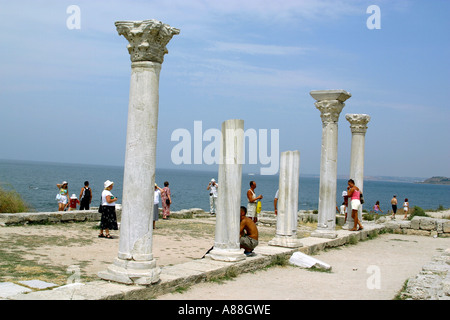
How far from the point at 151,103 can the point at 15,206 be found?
11.9m

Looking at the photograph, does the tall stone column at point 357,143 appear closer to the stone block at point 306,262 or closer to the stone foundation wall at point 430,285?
the stone block at point 306,262

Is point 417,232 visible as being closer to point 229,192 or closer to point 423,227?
point 423,227

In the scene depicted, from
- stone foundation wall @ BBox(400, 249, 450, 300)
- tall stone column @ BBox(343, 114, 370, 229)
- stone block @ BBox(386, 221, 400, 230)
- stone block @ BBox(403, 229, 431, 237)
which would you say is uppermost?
tall stone column @ BBox(343, 114, 370, 229)

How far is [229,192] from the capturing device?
8555mm

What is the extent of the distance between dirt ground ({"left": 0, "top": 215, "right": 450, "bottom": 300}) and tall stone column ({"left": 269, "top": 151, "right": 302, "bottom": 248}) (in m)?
1.07

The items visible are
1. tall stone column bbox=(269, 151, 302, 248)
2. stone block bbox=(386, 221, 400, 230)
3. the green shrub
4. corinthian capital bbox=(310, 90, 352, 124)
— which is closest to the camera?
tall stone column bbox=(269, 151, 302, 248)

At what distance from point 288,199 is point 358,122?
644 cm

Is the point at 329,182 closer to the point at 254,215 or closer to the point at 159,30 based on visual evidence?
the point at 254,215

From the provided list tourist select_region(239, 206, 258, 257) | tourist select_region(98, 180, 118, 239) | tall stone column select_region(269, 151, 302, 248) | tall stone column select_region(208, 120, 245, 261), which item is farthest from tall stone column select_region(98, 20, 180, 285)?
tourist select_region(98, 180, 118, 239)

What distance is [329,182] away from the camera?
13227 millimetres

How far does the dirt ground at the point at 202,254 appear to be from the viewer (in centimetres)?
729

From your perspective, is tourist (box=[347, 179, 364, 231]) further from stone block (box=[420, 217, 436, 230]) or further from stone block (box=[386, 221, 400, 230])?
stone block (box=[420, 217, 436, 230])

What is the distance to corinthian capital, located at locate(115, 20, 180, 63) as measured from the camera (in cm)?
652
